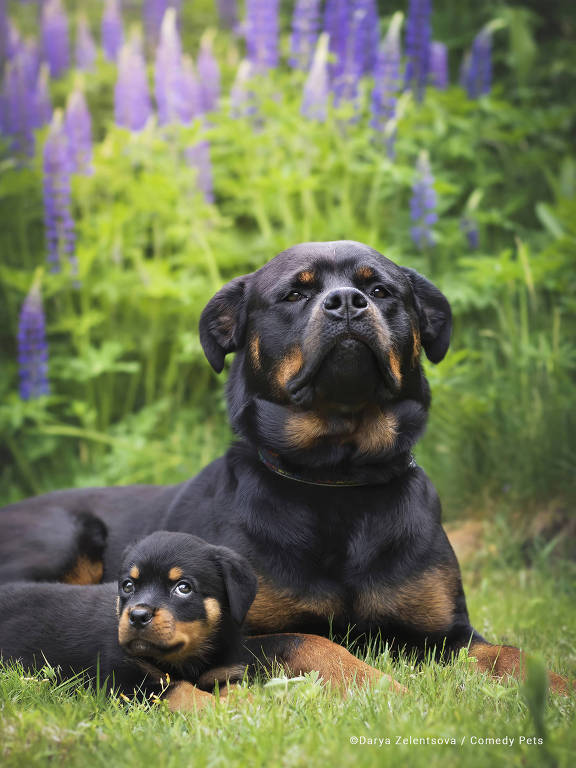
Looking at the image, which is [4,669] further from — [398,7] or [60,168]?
[398,7]

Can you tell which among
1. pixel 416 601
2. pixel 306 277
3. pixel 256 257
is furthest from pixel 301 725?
pixel 256 257

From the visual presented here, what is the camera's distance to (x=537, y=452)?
15.0 feet

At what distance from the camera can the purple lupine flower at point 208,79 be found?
629cm

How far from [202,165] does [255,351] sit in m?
3.14

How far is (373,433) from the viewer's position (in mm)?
2900

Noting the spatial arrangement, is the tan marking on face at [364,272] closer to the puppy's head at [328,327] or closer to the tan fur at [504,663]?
the puppy's head at [328,327]

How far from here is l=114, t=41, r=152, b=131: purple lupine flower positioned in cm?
616

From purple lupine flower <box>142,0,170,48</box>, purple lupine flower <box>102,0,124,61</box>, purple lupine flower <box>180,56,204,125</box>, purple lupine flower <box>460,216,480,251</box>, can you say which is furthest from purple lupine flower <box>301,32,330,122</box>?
purple lupine flower <box>142,0,170,48</box>

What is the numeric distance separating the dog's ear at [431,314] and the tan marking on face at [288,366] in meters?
0.65

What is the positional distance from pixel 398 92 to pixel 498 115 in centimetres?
71

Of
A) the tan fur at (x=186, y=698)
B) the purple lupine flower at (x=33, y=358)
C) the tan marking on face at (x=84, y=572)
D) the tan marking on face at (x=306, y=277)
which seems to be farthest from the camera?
the purple lupine flower at (x=33, y=358)

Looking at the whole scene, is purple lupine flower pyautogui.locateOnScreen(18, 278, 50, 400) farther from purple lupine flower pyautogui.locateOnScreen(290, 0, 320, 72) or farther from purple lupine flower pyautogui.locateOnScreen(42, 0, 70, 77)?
purple lupine flower pyautogui.locateOnScreen(42, 0, 70, 77)

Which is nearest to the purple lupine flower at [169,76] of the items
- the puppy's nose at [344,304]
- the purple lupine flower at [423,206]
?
the purple lupine flower at [423,206]

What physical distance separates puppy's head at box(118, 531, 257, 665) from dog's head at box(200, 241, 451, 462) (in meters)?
0.56
